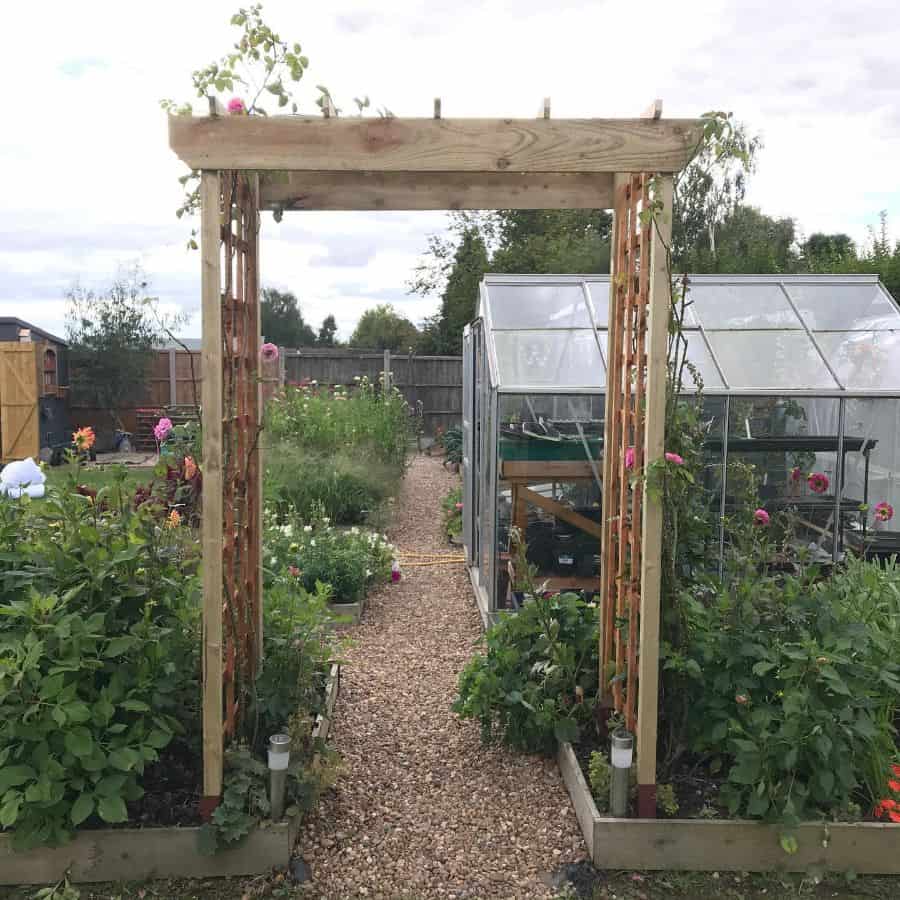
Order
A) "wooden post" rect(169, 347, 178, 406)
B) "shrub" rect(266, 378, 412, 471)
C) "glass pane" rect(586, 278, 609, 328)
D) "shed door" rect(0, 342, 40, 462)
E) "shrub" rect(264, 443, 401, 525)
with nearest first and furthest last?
"glass pane" rect(586, 278, 609, 328) < "shrub" rect(264, 443, 401, 525) < "shrub" rect(266, 378, 412, 471) < "shed door" rect(0, 342, 40, 462) < "wooden post" rect(169, 347, 178, 406)

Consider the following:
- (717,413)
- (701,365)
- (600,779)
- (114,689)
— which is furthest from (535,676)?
(701,365)

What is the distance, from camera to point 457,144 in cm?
268

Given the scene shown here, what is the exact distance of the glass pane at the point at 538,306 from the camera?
595 cm

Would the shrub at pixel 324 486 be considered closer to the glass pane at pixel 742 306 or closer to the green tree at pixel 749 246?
the glass pane at pixel 742 306

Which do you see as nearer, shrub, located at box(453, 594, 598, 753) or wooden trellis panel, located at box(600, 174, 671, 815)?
wooden trellis panel, located at box(600, 174, 671, 815)

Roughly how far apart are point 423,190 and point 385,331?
28641 mm

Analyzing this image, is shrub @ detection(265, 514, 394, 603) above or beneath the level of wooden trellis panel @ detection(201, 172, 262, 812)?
beneath

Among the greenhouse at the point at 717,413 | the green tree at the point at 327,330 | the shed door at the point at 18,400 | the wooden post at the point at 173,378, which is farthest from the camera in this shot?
the green tree at the point at 327,330

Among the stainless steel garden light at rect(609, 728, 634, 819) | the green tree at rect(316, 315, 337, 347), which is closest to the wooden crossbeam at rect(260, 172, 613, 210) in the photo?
the stainless steel garden light at rect(609, 728, 634, 819)

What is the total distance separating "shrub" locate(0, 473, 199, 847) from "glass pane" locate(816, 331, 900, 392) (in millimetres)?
4445

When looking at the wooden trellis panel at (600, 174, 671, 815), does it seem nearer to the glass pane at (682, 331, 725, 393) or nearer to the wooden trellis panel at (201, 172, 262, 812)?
the wooden trellis panel at (201, 172, 262, 812)

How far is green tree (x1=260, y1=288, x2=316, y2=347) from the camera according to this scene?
39.2 m

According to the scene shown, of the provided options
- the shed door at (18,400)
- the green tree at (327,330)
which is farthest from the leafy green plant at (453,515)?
the green tree at (327,330)

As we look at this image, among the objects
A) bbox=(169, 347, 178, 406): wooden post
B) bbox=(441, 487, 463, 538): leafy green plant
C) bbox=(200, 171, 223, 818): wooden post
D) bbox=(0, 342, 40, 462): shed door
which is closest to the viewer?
bbox=(200, 171, 223, 818): wooden post
